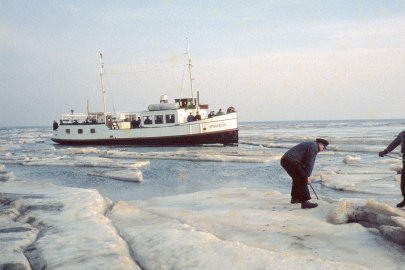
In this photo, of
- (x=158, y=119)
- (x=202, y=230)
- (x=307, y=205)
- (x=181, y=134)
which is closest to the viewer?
(x=202, y=230)

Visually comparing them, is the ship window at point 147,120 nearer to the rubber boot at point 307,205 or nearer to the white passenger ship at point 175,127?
the white passenger ship at point 175,127

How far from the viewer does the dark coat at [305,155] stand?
22.7ft

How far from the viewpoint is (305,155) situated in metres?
7.01

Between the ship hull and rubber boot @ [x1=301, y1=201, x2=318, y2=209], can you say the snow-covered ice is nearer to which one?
rubber boot @ [x1=301, y1=201, x2=318, y2=209]

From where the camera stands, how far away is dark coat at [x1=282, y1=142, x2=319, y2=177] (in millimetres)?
6934

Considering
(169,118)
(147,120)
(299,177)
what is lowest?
(299,177)

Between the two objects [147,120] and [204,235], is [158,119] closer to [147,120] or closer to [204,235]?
[147,120]

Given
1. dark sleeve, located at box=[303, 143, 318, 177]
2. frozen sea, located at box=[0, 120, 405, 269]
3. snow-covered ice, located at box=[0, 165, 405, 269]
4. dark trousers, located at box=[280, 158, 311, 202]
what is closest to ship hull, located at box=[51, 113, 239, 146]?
frozen sea, located at box=[0, 120, 405, 269]

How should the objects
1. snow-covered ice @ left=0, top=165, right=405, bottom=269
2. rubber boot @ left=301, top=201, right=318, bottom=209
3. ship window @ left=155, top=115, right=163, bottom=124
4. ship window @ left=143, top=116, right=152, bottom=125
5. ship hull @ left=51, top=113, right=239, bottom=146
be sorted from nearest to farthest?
snow-covered ice @ left=0, top=165, right=405, bottom=269
rubber boot @ left=301, top=201, right=318, bottom=209
ship hull @ left=51, top=113, right=239, bottom=146
ship window @ left=155, top=115, right=163, bottom=124
ship window @ left=143, top=116, right=152, bottom=125

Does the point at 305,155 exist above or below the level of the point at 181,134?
above

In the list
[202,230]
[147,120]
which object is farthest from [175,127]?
[202,230]

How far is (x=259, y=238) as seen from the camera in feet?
17.5

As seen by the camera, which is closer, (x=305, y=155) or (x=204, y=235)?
(x=204, y=235)

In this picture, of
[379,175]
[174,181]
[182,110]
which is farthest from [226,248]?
[182,110]
